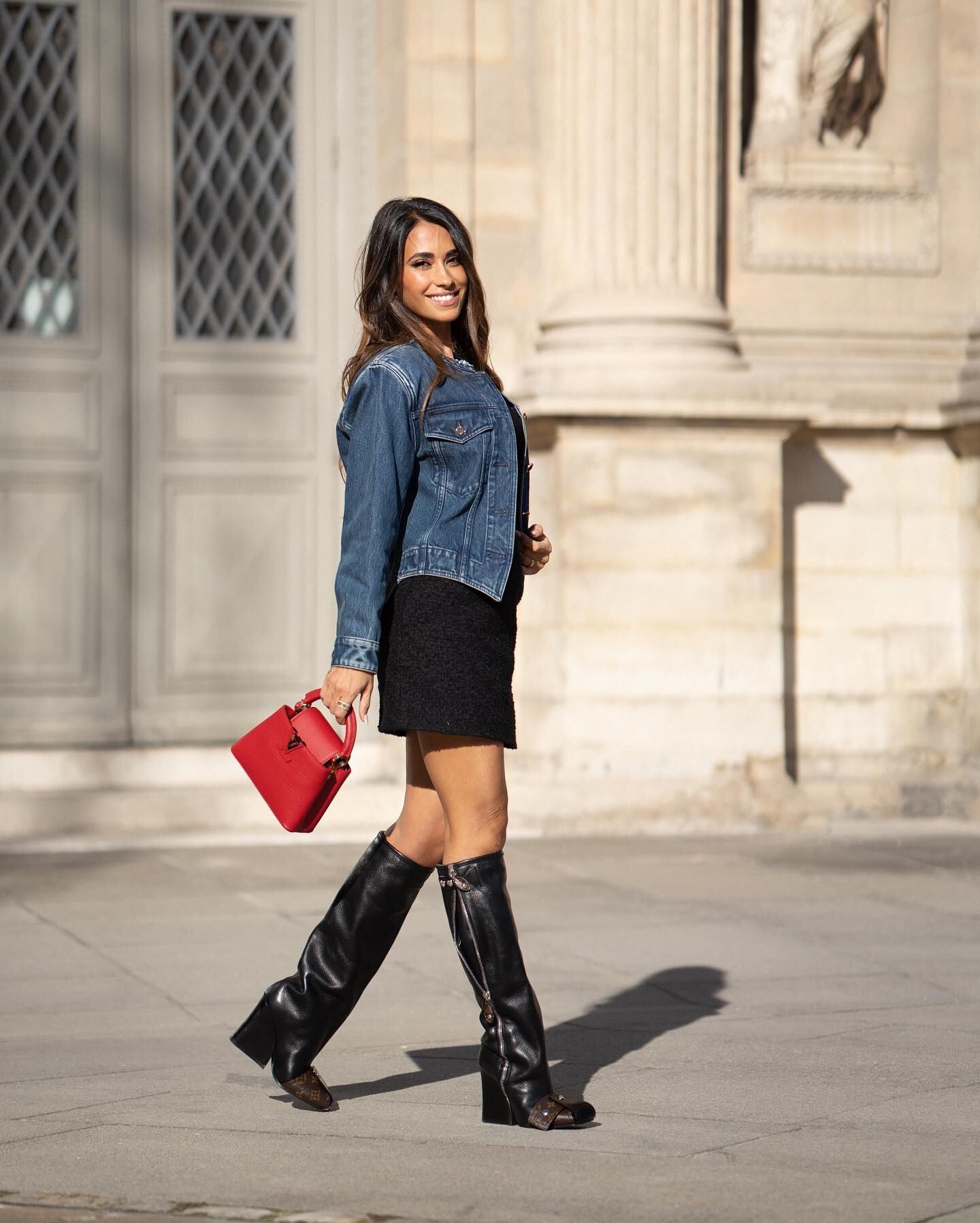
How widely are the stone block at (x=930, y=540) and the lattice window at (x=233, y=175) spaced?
3.11 metres

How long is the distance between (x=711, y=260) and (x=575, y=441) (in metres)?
1.17

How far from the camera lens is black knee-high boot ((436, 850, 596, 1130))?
4.12 meters

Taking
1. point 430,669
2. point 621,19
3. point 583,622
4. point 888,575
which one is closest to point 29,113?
point 621,19

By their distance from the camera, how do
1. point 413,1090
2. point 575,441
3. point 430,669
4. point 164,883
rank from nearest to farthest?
point 430,669 < point 413,1090 < point 164,883 < point 575,441

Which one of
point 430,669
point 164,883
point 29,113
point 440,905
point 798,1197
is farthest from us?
point 29,113

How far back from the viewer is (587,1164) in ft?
12.8

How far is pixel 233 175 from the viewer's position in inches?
392

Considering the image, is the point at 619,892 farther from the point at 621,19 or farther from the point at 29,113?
the point at 29,113

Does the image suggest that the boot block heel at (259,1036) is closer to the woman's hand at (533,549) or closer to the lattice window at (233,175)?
the woman's hand at (533,549)

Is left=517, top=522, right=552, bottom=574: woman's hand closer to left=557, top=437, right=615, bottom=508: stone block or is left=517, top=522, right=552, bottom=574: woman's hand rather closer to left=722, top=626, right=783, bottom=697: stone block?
left=557, top=437, right=615, bottom=508: stone block

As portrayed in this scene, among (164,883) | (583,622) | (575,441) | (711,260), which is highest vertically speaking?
(711,260)

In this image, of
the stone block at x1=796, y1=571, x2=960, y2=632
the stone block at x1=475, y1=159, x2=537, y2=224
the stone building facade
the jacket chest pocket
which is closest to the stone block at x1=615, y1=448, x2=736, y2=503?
the stone building facade

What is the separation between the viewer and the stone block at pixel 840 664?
32.1 ft

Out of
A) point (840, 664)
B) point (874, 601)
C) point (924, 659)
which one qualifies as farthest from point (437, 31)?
point (924, 659)
